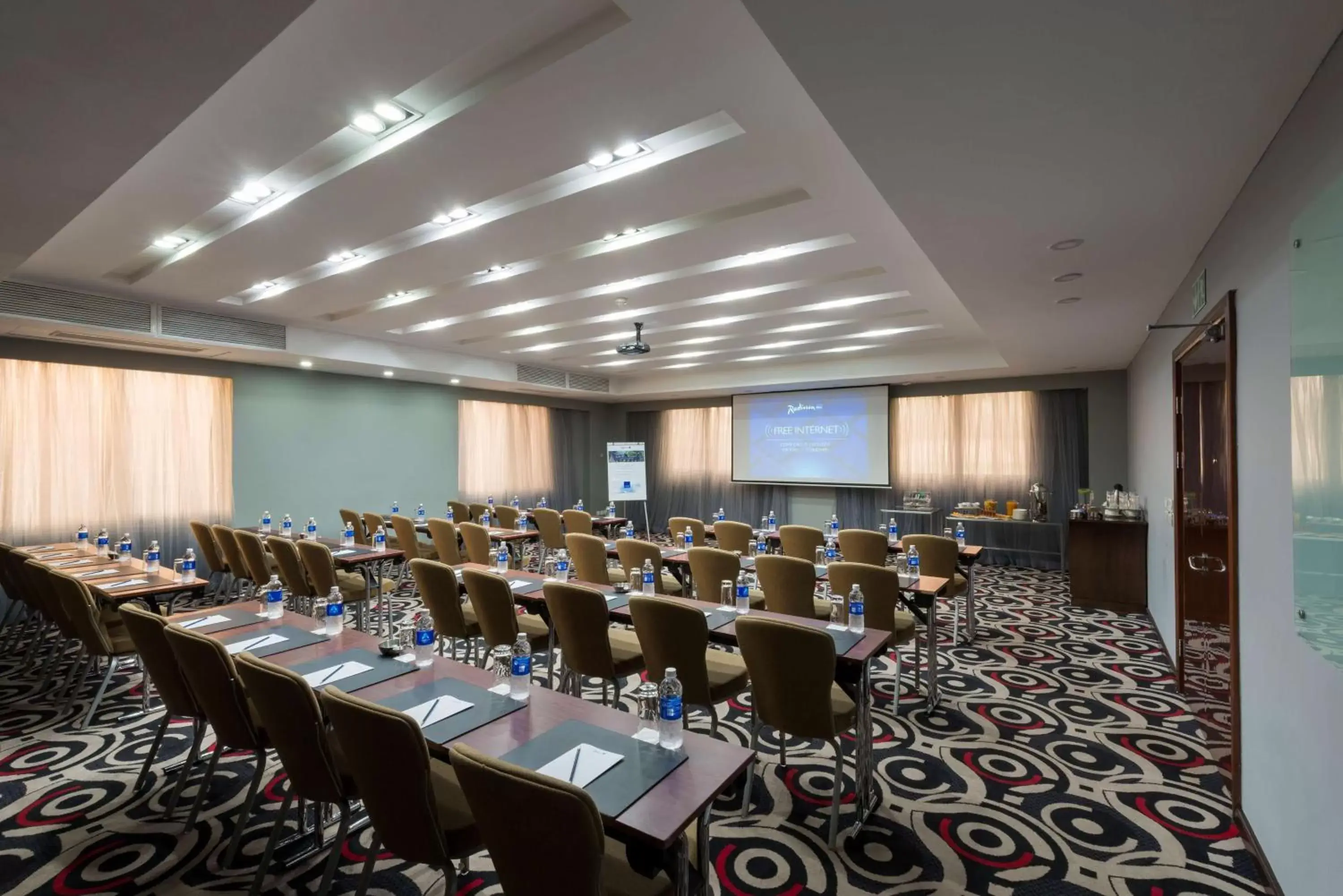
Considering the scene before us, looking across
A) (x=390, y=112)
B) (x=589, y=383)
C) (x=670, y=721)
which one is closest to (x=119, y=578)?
(x=390, y=112)

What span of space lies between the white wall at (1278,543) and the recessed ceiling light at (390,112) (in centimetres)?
327

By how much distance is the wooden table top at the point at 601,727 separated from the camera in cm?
154

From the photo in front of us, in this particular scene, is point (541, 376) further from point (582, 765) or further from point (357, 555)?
point (582, 765)

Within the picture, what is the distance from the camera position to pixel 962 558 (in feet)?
18.2

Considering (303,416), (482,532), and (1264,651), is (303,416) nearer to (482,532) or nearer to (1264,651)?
(482,532)

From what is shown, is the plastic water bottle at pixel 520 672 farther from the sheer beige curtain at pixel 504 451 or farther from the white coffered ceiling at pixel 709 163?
the sheer beige curtain at pixel 504 451

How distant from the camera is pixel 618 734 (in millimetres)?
2020

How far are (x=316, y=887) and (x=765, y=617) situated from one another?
6.96 feet

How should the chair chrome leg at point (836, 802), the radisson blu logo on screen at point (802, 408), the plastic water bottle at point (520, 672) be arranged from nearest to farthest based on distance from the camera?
the plastic water bottle at point (520, 672), the chair chrome leg at point (836, 802), the radisson blu logo on screen at point (802, 408)

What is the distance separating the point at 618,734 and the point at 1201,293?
12.9ft

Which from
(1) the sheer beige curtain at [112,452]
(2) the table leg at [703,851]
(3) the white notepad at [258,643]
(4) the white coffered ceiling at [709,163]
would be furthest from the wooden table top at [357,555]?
(2) the table leg at [703,851]

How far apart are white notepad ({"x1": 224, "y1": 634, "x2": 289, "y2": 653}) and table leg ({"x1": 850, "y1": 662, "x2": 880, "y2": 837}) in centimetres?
264

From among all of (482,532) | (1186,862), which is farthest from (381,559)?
(1186,862)

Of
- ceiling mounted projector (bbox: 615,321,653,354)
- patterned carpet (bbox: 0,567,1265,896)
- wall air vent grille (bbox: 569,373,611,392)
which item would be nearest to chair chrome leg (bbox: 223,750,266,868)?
patterned carpet (bbox: 0,567,1265,896)
